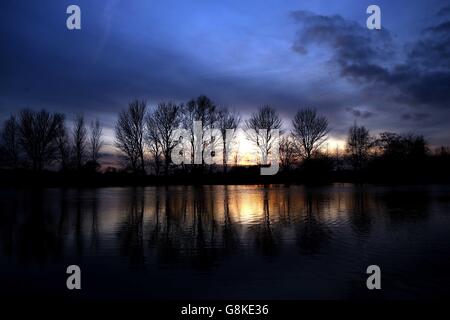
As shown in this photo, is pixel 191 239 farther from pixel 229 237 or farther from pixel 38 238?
pixel 38 238

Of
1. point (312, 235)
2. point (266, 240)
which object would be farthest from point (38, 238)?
point (312, 235)

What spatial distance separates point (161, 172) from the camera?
2080 inches

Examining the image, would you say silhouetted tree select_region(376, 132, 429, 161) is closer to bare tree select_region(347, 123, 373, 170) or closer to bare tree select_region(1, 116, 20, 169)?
bare tree select_region(347, 123, 373, 170)

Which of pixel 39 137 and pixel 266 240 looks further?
pixel 39 137

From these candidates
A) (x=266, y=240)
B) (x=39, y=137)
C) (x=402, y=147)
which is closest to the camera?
(x=266, y=240)

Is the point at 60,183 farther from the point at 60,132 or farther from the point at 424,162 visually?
the point at 424,162

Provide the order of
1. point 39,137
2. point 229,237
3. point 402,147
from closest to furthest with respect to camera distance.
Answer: point 229,237, point 39,137, point 402,147

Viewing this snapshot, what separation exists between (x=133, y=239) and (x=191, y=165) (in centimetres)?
4407

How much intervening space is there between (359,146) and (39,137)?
59646mm

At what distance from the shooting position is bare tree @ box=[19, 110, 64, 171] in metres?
55.1

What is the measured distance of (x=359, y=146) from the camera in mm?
70875

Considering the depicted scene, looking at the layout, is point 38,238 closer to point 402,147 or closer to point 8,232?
point 8,232
